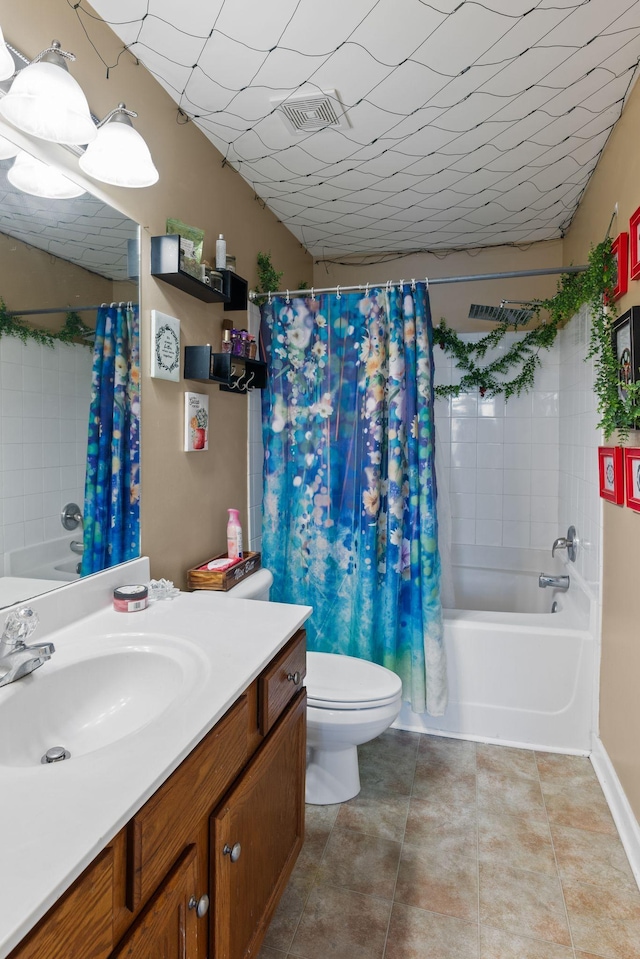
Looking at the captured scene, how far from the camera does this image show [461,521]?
11.0 ft

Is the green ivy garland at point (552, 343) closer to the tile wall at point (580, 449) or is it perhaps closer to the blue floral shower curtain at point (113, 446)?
the tile wall at point (580, 449)

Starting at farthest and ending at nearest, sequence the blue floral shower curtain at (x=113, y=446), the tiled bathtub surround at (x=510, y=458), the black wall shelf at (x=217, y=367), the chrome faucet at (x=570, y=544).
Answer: the tiled bathtub surround at (x=510, y=458)
the chrome faucet at (x=570, y=544)
the black wall shelf at (x=217, y=367)
the blue floral shower curtain at (x=113, y=446)

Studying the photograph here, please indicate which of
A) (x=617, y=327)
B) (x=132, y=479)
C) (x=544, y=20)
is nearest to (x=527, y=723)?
(x=617, y=327)

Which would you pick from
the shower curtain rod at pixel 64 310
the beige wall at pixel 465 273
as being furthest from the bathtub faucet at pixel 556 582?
the shower curtain rod at pixel 64 310

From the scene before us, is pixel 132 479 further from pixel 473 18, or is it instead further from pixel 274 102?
pixel 473 18

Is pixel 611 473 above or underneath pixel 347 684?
above

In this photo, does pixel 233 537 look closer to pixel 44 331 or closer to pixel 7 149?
pixel 44 331

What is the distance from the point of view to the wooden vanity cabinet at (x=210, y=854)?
66 centimetres

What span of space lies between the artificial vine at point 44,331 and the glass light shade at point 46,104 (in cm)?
37

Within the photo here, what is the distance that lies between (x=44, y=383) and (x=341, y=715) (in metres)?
1.32

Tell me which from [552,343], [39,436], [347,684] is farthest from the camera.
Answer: [552,343]

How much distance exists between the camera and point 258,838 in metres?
1.15

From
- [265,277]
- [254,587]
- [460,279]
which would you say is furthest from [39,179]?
[460,279]

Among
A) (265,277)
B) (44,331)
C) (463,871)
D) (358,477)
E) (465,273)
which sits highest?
(465,273)
